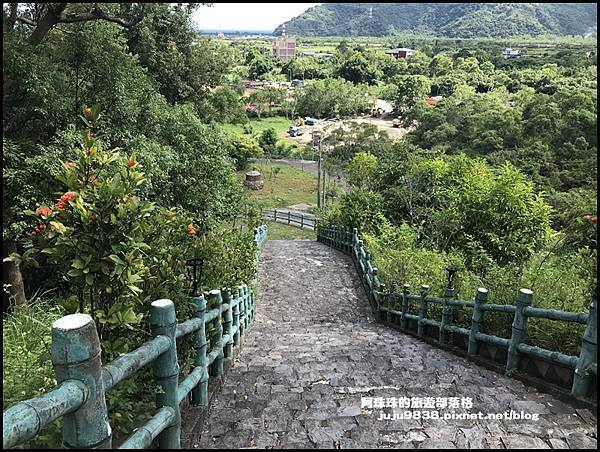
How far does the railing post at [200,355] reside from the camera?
292cm

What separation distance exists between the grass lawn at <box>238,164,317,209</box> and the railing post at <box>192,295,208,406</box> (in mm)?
25853

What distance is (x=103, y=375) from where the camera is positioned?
1668 mm

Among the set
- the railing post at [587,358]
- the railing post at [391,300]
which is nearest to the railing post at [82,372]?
the railing post at [587,358]

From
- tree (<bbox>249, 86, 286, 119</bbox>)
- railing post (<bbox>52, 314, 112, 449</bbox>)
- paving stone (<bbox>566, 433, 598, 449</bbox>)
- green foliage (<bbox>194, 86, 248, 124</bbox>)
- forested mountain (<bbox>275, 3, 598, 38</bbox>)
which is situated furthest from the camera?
forested mountain (<bbox>275, 3, 598, 38</bbox>)

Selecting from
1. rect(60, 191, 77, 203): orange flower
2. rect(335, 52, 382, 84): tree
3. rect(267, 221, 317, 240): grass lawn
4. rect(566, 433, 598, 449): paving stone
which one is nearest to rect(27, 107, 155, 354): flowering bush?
rect(60, 191, 77, 203): orange flower

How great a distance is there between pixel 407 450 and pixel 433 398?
0.76 m

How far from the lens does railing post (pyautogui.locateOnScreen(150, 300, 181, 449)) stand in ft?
7.31

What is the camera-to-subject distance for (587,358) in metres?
3.01

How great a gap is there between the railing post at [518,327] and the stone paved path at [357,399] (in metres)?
0.15

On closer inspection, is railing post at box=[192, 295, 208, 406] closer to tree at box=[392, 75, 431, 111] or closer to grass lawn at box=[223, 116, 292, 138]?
grass lawn at box=[223, 116, 292, 138]

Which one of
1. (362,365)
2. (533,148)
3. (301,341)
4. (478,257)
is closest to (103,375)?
(362,365)

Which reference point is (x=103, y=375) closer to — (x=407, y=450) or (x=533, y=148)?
(x=407, y=450)

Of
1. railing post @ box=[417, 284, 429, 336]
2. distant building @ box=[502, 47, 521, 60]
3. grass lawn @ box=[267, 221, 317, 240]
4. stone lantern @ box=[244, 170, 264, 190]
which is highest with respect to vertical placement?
distant building @ box=[502, 47, 521, 60]

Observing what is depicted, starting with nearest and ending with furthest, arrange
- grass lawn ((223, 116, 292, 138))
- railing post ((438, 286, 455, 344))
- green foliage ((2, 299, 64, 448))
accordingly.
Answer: green foliage ((2, 299, 64, 448)) → railing post ((438, 286, 455, 344)) → grass lawn ((223, 116, 292, 138))
